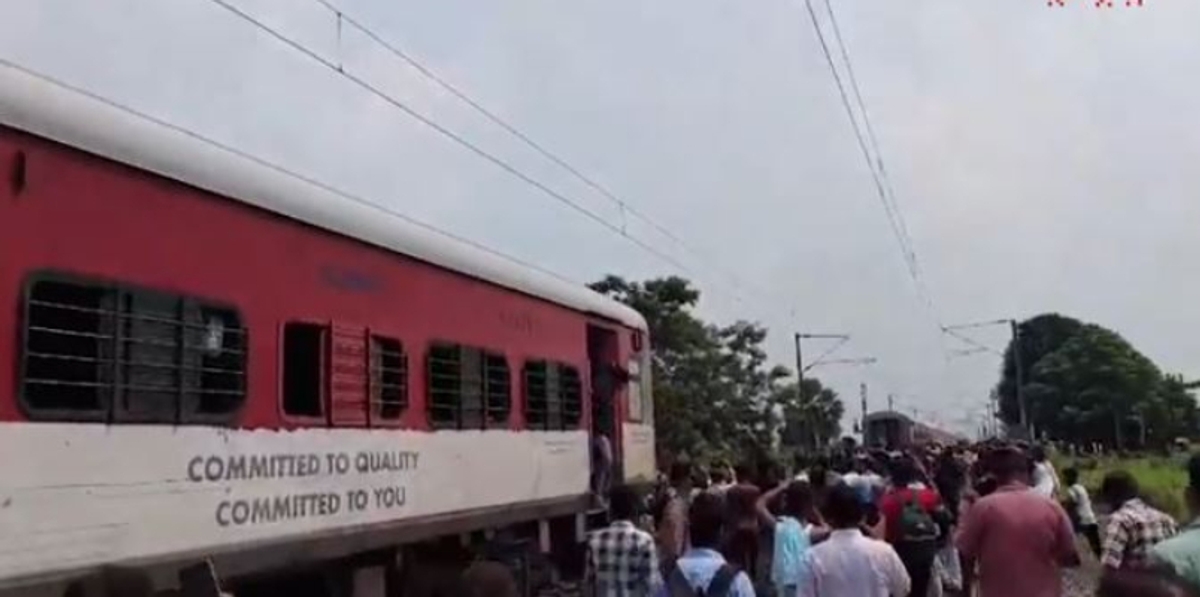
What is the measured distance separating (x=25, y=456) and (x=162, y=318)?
129 centimetres

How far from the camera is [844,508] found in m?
6.61

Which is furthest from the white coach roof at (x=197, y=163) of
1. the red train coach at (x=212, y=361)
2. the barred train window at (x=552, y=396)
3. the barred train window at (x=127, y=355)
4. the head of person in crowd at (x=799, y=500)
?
the head of person in crowd at (x=799, y=500)

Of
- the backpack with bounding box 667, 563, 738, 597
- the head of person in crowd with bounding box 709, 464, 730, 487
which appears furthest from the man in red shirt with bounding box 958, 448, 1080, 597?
the head of person in crowd with bounding box 709, 464, 730, 487

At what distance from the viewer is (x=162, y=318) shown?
23.8ft

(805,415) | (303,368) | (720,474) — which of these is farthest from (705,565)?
(805,415)

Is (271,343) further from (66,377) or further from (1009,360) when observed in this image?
(1009,360)

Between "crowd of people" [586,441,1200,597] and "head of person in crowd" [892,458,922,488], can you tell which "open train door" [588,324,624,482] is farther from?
"crowd of people" [586,441,1200,597]

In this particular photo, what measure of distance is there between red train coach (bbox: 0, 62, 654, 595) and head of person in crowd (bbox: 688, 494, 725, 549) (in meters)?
2.47

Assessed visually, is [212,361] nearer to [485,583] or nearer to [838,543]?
[838,543]

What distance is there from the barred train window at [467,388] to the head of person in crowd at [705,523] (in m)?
4.44

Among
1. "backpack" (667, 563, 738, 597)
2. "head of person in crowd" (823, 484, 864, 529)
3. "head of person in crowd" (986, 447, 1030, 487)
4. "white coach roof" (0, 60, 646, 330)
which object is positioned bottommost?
"backpack" (667, 563, 738, 597)

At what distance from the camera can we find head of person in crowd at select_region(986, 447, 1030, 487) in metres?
7.61

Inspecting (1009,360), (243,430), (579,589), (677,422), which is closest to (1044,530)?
(243,430)

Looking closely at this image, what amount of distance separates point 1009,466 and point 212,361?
4.01 metres
